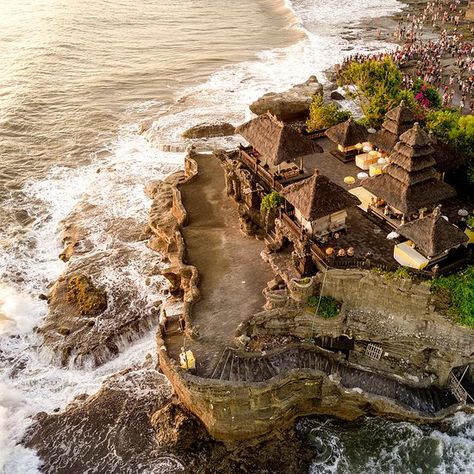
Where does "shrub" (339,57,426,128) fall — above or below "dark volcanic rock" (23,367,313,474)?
above

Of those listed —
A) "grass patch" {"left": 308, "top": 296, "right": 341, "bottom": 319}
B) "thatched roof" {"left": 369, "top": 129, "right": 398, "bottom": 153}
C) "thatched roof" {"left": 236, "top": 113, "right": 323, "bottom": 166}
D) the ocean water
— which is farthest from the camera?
"thatched roof" {"left": 369, "top": 129, "right": 398, "bottom": 153}

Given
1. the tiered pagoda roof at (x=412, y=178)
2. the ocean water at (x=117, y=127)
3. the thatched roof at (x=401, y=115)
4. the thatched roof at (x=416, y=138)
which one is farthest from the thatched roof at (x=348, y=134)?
the ocean water at (x=117, y=127)

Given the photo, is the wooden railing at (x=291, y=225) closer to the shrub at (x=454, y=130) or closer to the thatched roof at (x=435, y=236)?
the thatched roof at (x=435, y=236)

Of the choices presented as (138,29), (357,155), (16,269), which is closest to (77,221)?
(16,269)

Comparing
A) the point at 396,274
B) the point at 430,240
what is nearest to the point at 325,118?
the point at 430,240

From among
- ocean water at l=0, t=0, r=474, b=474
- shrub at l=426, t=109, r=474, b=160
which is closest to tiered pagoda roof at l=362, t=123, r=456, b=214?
shrub at l=426, t=109, r=474, b=160

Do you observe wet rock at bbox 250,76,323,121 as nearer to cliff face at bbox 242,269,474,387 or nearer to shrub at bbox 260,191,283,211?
shrub at bbox 260,191,283,211

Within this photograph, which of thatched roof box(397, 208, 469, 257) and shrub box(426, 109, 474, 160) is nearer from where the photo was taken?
thatched roof box(397, 208, 469, 257)

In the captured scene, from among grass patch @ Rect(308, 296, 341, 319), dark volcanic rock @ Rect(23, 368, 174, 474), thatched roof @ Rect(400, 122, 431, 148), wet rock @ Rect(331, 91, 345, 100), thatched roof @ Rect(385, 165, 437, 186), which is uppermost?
thatched roof @ Rect(400, 122, 431, 148)

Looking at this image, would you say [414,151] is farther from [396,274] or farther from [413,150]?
[396,274]
